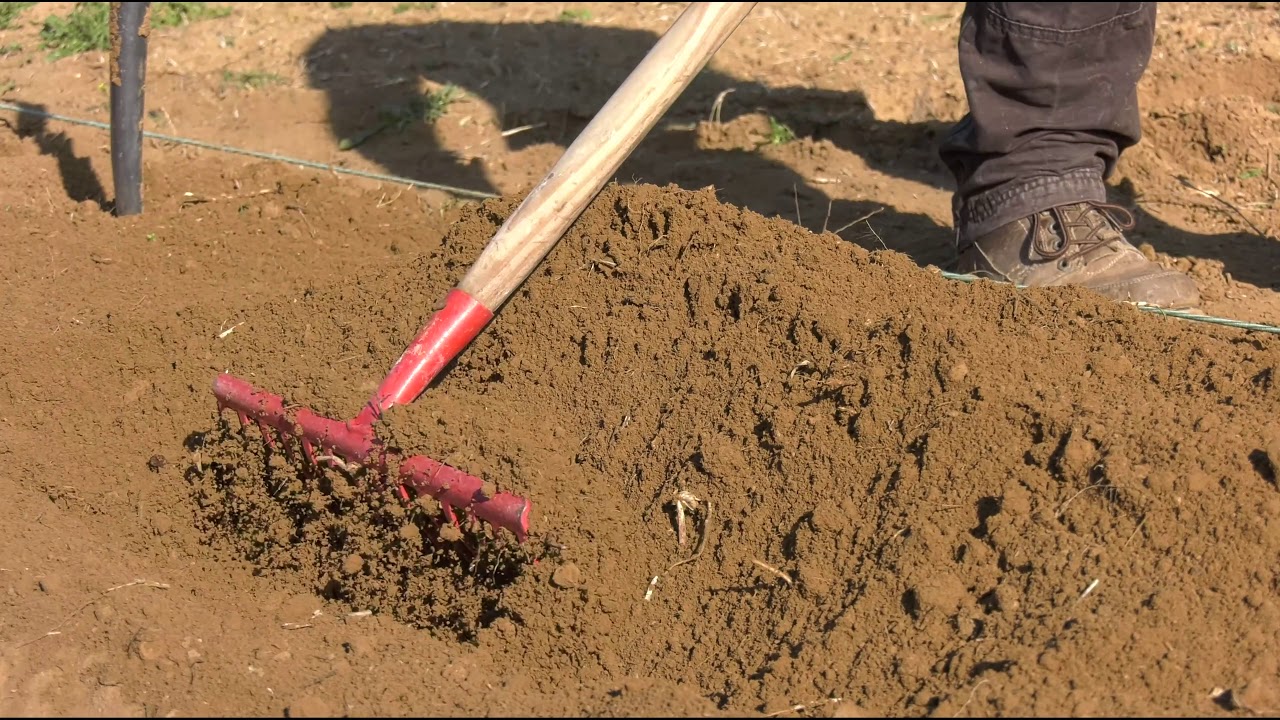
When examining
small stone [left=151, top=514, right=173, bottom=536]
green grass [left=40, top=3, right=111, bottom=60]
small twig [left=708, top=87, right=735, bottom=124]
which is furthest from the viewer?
green grass [left=40, top=3, right=111, bottom=60]

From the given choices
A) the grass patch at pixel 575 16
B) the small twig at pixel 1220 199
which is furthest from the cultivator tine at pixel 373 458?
the grass patch at pixel 575 16

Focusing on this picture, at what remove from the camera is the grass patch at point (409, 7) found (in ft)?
21.1

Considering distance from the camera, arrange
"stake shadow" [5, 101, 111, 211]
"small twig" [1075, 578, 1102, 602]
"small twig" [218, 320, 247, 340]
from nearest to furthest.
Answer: "small twig" [1075, 578, 1102, 602], "small twig" [218, 320, 247, 340], "stake shadow" [5, 101, 111, 211]

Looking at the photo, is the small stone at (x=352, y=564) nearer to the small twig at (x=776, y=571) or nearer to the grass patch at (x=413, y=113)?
the small twig at (x=776, y=571)

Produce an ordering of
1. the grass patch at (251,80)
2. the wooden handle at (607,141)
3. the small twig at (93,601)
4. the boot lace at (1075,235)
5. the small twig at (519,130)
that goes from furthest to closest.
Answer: the grass patch at (251,80) → the small twig at (519,130) → the boot lace at (1075,235) → the wooden handle at (607,141) → the small twig at (93,601)

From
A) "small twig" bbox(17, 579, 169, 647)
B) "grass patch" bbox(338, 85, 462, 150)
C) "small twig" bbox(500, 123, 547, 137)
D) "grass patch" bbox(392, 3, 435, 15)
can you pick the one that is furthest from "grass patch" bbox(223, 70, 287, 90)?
"small twig" bbox(17, 579, 169, 647)

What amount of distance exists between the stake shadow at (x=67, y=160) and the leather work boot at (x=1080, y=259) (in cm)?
309

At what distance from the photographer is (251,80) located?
5.52 m

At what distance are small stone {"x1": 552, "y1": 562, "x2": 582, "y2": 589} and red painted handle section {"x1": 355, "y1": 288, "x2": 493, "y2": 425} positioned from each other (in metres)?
0.60

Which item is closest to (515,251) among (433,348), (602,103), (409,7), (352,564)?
(433,348)

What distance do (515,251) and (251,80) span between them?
326 cm

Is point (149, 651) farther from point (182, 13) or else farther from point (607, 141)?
point (182, 13)

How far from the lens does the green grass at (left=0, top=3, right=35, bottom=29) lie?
19.8 feet

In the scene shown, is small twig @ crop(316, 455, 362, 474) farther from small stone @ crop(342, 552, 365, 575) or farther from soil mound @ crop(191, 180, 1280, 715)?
small stone @ crop(342, 552, 365, 575)
